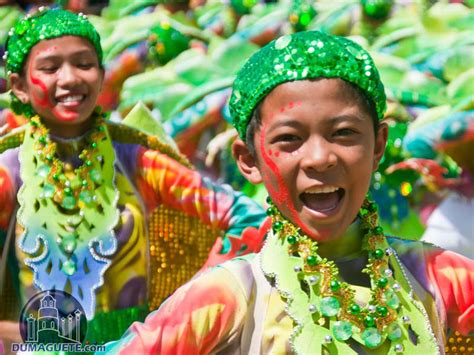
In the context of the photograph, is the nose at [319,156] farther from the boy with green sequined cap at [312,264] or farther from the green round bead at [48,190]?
the green round bead at [48,190]

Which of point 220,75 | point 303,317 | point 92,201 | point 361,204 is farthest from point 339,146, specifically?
point 220,75

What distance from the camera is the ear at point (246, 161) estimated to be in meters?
1.75

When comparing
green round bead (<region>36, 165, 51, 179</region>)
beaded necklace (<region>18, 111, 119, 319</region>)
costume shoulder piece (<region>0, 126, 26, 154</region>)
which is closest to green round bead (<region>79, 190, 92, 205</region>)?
beaded necklace (<region>18, 111, 119, 319</region>)

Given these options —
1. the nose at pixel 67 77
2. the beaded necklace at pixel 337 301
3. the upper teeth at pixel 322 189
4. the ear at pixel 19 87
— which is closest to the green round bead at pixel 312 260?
the beaded necklace at pixel 337 301

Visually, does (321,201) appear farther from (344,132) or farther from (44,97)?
(44,97)

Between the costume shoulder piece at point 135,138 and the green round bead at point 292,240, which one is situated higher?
the costume shoulder piece at point 135,138

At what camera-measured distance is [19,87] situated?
9.67ft

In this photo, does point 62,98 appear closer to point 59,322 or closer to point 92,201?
point 92,201

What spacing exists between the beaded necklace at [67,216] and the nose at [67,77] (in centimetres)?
14

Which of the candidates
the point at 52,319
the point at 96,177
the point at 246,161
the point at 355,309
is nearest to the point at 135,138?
the point at 96,177

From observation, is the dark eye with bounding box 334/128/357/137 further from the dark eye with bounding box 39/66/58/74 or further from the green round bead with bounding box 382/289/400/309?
the dark eye with bounding box 39/66/58/74

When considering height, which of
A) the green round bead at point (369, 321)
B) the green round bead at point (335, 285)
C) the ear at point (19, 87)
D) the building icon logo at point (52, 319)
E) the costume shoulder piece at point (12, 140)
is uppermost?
the ear at point (19, 87)

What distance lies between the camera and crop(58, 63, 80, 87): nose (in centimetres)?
281

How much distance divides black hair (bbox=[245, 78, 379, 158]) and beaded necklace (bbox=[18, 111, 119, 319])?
1.13m
